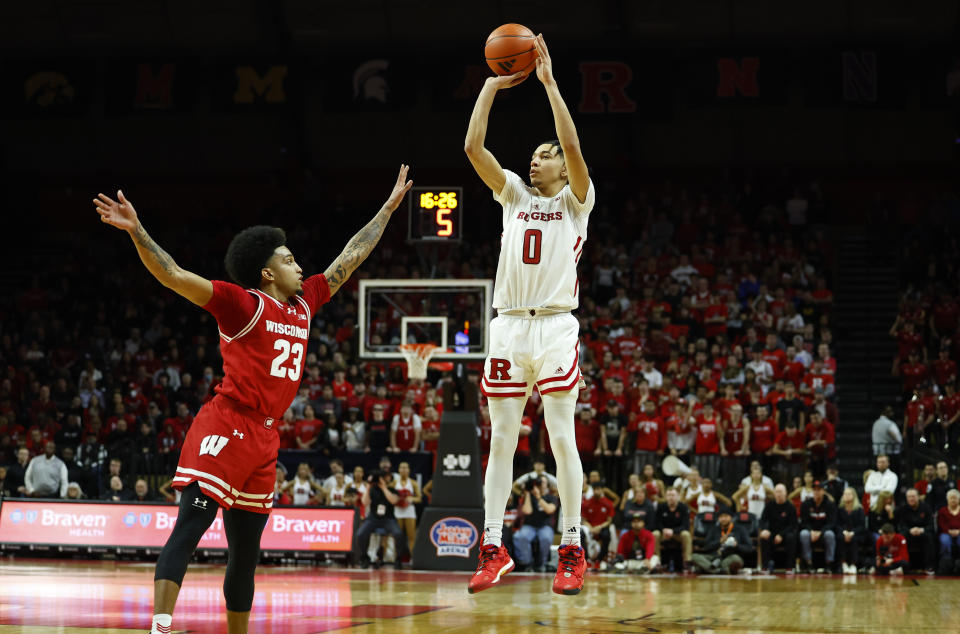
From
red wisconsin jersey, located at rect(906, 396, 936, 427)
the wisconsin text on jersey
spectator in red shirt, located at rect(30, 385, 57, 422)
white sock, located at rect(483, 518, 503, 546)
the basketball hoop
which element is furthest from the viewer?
spectator in red shirt, located at rect(30, 385, 57, 422)

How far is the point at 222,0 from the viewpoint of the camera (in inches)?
973

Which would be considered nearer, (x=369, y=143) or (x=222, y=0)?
(x=222, y=0)

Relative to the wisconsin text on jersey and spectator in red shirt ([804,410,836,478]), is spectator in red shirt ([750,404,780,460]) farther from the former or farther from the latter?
the wisconsin text on jersey

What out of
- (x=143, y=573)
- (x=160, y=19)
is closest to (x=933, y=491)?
(x=143, y=573)

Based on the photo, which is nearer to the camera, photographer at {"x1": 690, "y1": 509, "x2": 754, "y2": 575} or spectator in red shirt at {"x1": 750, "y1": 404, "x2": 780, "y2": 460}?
photographer at {"x1": 690, "y1": 509, "x2": 754, "y2": 575}

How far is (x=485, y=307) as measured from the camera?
50.5 ft

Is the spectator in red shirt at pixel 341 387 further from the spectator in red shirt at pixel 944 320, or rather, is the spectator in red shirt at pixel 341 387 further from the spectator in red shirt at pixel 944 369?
the spectator in red shirt at pixel 944 320

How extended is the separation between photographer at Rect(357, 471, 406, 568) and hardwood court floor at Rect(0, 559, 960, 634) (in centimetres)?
204

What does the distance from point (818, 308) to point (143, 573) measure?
12546mm

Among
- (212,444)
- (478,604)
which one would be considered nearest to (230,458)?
(212,444)

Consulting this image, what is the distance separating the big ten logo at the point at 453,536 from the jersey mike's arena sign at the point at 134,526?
5.24 ft

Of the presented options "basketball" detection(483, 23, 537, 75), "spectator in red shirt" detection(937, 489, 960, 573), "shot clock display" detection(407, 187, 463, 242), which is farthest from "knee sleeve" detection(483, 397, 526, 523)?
"spectator in red shirt" detection(937, 489, 960, 573)

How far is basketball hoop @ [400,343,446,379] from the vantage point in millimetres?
15273

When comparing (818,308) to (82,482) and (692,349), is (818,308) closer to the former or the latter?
(692,349)
